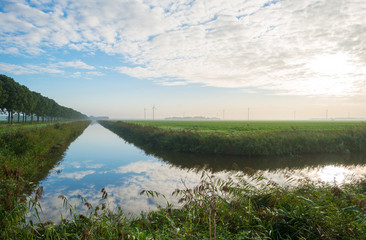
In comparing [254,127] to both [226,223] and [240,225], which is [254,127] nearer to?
[240,225]

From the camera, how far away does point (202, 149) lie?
20562 mm

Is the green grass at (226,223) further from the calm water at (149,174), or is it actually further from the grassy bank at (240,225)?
the calm water at (149,174)

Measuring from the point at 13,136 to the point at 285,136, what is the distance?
23.6 meters

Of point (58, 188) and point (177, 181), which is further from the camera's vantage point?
point (177, 181)

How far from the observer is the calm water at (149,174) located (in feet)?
27.9

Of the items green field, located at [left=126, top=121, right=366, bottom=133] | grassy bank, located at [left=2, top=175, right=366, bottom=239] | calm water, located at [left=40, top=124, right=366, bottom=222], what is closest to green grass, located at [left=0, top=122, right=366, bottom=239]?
grassy bank, located at [left=2, top=175, right=366, bottom=239]

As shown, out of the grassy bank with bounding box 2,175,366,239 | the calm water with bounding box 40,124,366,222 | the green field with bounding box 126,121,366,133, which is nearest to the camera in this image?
the grassy bank with bounding box 2,175,366,239

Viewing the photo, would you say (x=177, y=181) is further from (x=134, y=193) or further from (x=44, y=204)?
(x=44, y=204)

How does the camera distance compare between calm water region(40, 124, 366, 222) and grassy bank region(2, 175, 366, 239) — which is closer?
grassy bank region(2, 175, 366, 239)

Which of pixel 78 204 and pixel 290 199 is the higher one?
pixel 290 199

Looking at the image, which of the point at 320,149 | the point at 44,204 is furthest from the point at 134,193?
the point at 320,149

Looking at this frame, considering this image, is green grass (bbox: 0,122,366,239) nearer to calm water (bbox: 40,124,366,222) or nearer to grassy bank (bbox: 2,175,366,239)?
grassy bank (bbox: 2,175,366,239)

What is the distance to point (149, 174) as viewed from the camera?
41.9ft

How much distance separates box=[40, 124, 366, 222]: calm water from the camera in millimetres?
8500
